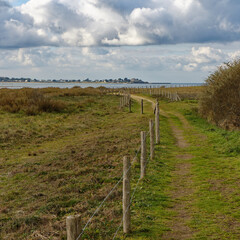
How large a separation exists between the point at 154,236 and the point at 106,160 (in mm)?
7896

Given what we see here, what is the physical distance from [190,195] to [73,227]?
6.53 meters

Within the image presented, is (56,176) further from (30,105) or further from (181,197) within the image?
(30,105)

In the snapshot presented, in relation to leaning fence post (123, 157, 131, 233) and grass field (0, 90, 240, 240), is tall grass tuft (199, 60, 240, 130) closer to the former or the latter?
grass field (0, 90, 240, 240)

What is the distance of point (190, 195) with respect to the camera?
32.4ft

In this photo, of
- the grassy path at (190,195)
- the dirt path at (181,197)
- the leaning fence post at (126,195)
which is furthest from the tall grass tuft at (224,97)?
the leaning fence post at (126,195)

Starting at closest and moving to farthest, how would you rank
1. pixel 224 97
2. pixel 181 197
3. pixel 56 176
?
pixel 181 197 < pixel 56 176 < pixel 224 97

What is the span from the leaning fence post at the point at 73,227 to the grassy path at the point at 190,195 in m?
3.37

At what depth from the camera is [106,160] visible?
15.0 m

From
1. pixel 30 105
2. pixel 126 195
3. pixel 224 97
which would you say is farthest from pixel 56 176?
pixel 30 105

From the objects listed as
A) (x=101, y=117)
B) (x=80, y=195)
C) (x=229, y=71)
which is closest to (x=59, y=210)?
(x=80, y=195)

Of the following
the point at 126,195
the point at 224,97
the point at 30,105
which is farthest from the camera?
the point at 30,105

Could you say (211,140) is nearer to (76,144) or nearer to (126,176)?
(76,144)

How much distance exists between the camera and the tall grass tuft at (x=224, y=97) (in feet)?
79.4

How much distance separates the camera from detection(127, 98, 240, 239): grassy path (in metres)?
7.50
